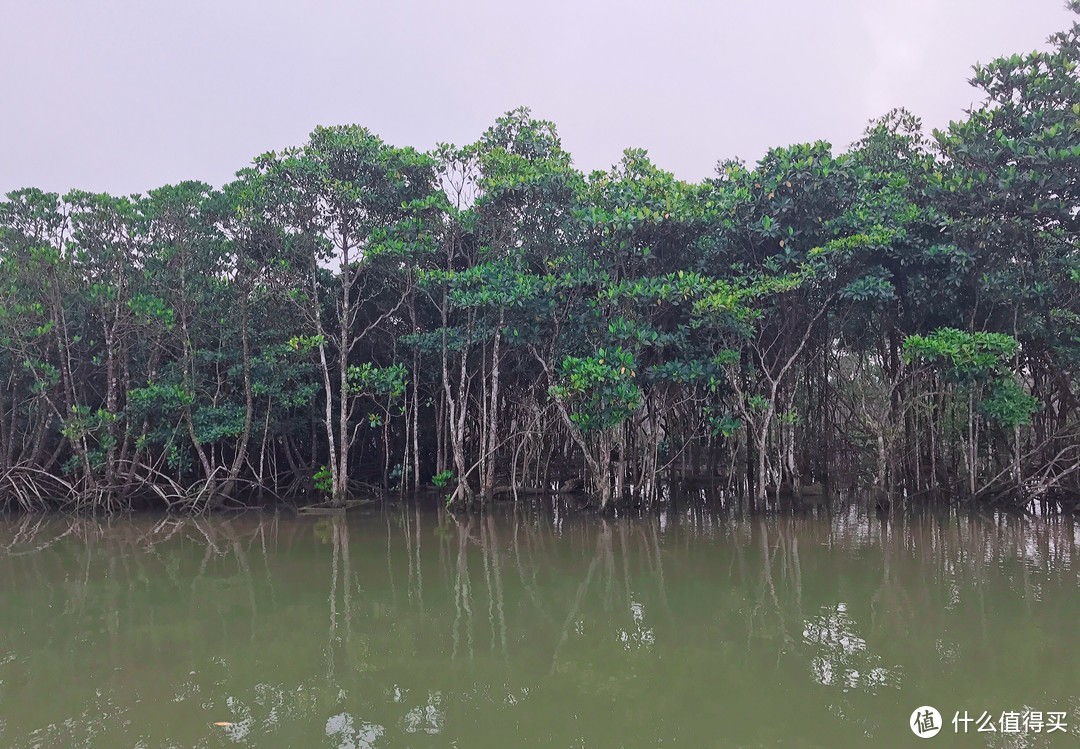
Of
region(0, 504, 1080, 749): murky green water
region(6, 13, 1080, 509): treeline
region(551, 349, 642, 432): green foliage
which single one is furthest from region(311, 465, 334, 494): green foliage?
region(551, 349, 642, 432): green foliage

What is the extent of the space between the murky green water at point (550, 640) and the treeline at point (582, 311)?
3044 millimetres

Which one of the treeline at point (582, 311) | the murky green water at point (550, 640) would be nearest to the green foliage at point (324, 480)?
the treeline at point (582, 311)

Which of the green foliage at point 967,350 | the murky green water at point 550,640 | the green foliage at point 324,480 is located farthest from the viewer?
the green foliage at point 324,480

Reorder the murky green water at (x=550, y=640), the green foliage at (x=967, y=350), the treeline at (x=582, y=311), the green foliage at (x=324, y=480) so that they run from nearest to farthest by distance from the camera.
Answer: the murky green water at (x=550, y=640) → the green foliage at (x=967, y=350) → the treeline at (x=582, y=311) → the green foliage at (x=324, y=480)

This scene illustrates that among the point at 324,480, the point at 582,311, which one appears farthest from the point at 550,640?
the point at 324,480

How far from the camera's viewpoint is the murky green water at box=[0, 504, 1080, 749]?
4180 mm

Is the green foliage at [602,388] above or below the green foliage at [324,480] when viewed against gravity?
above

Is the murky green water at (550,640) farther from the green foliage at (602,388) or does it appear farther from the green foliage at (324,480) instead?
the green foliage at (324,480)

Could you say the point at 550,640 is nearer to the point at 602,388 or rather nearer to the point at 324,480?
the point at 602,388

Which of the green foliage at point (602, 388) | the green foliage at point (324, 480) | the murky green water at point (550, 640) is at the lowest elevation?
the murky green water at point (550, 640)

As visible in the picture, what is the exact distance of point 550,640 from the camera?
5.72 meters

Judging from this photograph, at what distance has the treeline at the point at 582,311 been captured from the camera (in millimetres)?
A: 10758

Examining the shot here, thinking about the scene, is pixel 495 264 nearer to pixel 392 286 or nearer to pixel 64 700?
pixel 392 286

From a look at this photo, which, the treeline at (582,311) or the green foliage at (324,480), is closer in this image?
the treeline at (582,311)
